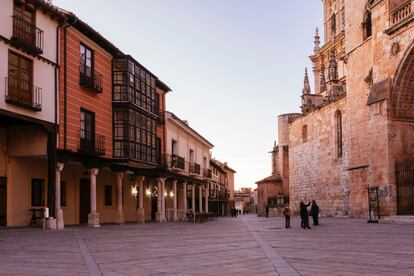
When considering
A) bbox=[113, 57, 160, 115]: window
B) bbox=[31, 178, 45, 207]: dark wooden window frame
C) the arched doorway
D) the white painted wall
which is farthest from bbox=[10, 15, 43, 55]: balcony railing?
the white painted wall

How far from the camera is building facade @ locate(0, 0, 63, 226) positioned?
18281 millimetres

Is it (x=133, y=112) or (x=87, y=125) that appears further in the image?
(x=133, y=112)

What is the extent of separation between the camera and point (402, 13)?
23531 millimetres

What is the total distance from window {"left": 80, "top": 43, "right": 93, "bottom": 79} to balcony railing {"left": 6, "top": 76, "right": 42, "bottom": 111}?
13.6 feet

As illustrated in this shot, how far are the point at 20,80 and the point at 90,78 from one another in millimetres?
5638

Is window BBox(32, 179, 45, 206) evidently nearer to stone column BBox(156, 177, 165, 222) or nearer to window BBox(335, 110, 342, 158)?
stone column BBox(156, 177, 165, 222)

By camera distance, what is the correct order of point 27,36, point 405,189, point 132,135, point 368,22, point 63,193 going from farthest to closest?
point 368,22 → point 132,135 → point 63,193 → point 405,189 → point 27,36

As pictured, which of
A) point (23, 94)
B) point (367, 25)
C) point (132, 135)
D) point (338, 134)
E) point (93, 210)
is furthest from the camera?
point (338, 134)

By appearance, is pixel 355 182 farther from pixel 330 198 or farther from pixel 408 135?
pixel 330 198

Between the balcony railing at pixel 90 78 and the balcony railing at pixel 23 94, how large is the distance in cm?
374

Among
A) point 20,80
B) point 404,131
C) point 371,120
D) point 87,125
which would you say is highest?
point 20,80

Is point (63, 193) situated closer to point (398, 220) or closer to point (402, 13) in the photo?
point (398, 220)

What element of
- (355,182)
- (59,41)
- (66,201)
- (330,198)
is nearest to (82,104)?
(59,41)

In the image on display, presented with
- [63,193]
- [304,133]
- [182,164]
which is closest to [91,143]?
[63,193]
